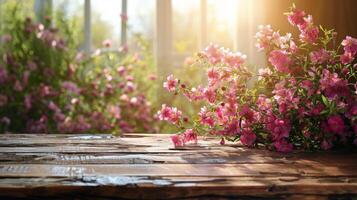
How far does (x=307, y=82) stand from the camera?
1.73 m

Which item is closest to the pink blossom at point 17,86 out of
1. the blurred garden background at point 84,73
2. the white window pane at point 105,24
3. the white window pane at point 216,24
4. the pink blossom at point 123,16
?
the blurred garden background at point 84,73

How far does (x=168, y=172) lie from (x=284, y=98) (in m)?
0.52

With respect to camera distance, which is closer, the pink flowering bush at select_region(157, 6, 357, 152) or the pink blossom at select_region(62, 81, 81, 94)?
the pink flowering bush at select_region(157, 6, 357, 152)

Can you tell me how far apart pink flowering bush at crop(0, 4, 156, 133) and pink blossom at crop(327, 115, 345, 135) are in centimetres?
258

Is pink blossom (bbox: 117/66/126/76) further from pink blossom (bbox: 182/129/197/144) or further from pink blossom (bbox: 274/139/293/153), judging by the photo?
pink blossom (bbox: 274/139/293/153)

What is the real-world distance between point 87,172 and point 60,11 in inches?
136

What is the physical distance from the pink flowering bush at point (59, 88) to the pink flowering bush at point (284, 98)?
2310 mm

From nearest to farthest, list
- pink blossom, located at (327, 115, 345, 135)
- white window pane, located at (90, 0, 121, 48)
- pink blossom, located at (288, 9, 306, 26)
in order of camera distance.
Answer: pink blossom, located at (327, 115, 345, 135) → pink blossom, located at (288, 9, 306, 26) → white window pane, located at (90, 0, 121, 48)

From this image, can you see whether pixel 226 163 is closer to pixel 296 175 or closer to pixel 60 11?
pixel 296 175

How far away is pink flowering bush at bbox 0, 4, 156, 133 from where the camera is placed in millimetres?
4216

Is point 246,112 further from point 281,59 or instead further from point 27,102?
point 27,102

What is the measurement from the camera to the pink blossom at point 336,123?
5.65 ft

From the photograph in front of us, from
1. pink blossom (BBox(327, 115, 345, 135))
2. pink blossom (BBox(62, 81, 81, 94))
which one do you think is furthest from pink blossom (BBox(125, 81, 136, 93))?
pink blossom (BBox(327, 115, 345, 135))

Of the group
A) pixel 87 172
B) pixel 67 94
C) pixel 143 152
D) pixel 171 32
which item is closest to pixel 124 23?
pixel 171 32
